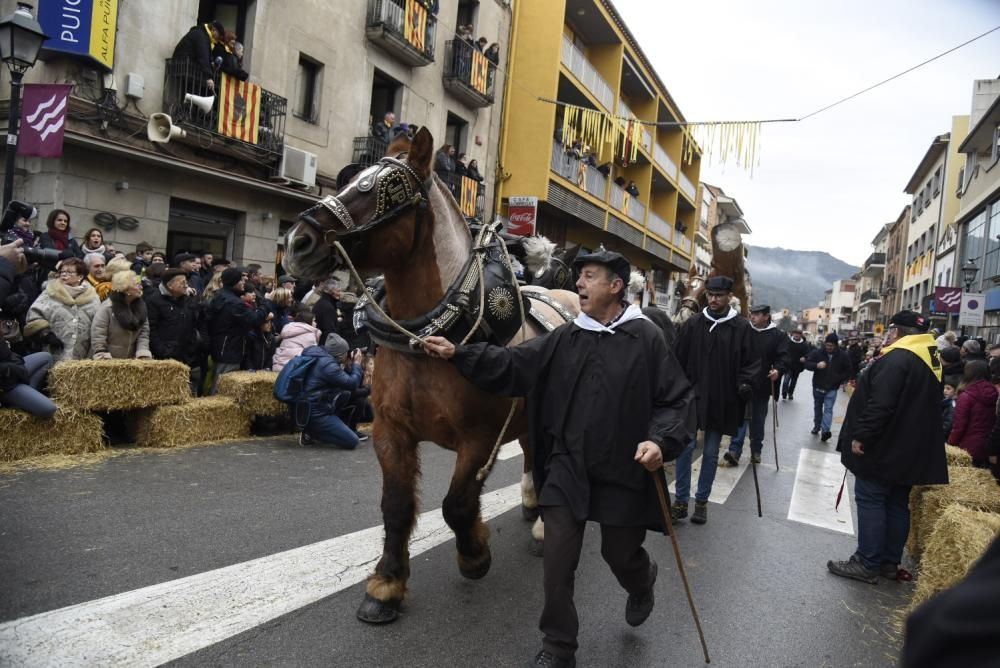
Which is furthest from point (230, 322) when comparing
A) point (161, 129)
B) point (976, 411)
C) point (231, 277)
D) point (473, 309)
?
point (976, 411)

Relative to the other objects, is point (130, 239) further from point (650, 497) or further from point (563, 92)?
point (563, 92)

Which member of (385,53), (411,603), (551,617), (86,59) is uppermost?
(385,53)

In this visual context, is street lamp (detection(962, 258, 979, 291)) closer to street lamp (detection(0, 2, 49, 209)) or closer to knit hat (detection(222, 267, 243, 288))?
knit hat (detection(222, 267, 243, 288))

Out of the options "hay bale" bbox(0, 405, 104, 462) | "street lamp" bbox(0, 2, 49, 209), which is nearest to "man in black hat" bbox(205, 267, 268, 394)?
"hay bale" bbox(0, 405, 104, 462)

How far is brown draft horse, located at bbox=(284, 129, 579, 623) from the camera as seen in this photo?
11.0 feet

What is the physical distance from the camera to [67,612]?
312 centimetres

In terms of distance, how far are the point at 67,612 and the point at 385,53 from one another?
1467 centimetres

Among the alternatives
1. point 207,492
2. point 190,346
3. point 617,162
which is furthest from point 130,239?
point 617,162

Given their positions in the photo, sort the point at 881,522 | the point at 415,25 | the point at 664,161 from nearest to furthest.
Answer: the point at 881,522, the point at 415,25, the point at 664,161

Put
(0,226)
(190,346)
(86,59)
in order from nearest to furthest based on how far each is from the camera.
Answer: (0,226)
(190,346)
(86,59)

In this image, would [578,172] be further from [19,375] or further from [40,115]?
[19,375]

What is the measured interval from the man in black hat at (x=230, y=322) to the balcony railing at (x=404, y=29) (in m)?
8.83

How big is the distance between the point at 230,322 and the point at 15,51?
3.48 metres

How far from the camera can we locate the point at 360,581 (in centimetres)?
381
